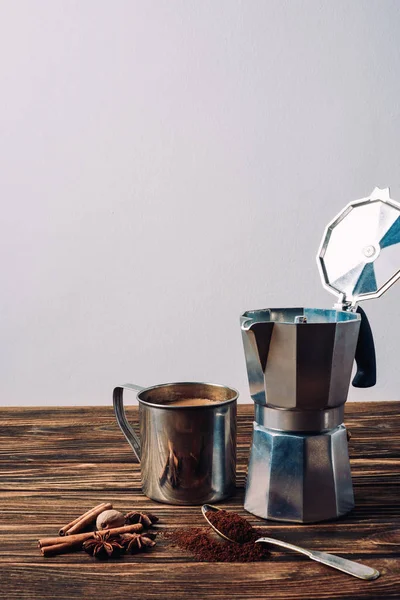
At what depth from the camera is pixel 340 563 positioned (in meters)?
0.65

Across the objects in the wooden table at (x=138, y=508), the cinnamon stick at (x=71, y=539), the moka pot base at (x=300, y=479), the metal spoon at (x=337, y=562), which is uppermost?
the moka pot base at (x=300, y=479)

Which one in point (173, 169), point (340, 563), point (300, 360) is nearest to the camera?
point (340, 563)

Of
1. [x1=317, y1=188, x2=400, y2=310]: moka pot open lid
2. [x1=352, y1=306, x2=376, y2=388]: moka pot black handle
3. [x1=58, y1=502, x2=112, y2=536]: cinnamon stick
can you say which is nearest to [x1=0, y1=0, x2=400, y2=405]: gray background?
[x1=317, y1=188, x2=400, y2=310]: moka pot open lid

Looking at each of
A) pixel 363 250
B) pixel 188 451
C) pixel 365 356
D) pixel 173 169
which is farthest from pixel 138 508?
pixel 173 169

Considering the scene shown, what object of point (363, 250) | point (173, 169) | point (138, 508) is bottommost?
point (138, 508)

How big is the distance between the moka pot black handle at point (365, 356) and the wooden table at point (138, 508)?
143 mm

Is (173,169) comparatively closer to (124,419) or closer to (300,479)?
(124,419)

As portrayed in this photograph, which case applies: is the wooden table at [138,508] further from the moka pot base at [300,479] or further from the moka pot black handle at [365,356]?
the moka pot black handle at [365,356]

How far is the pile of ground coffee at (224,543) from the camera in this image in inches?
26.6

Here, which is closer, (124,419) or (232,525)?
(232,525)

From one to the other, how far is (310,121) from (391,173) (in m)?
0.39

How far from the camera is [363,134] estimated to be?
102 inches

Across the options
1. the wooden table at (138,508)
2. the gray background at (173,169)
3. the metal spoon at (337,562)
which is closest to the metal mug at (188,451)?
the wooden table at (138,508)

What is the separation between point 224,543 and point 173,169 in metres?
2.01
